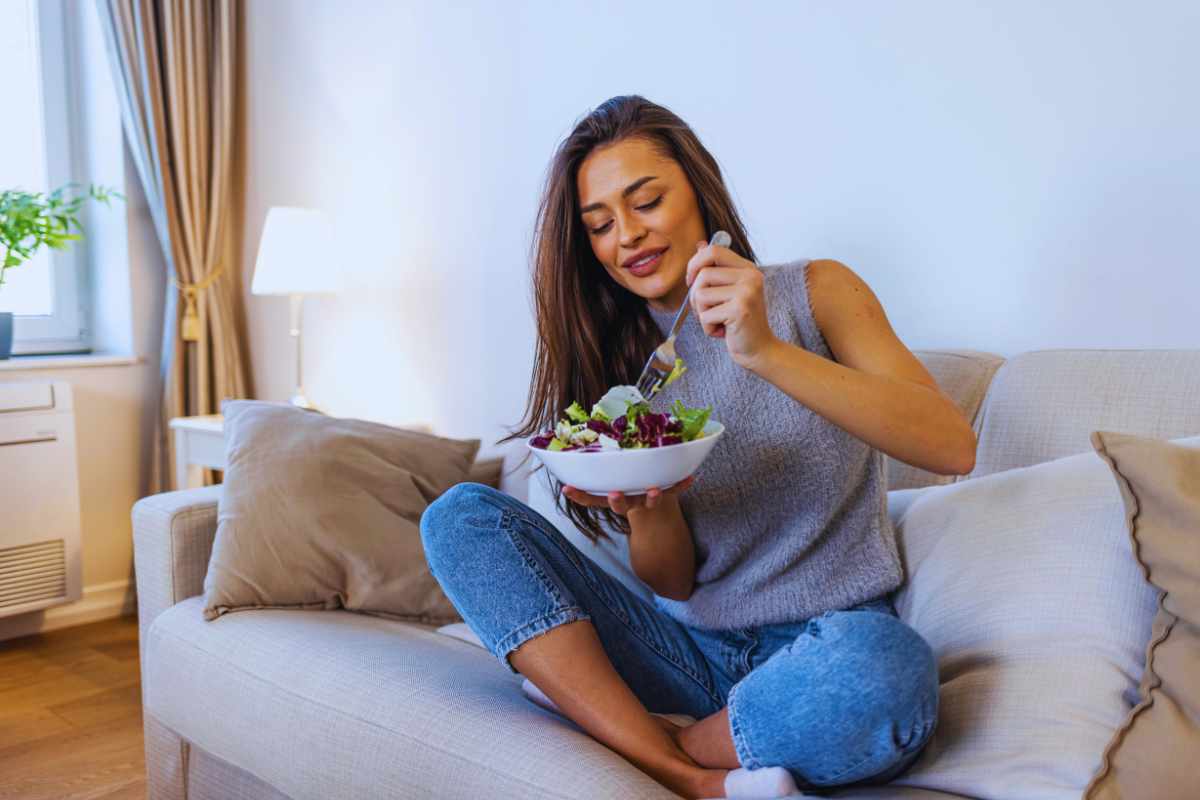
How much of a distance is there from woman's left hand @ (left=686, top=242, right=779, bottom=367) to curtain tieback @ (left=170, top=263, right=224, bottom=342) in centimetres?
243

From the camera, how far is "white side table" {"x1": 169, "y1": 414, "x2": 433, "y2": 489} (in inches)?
113

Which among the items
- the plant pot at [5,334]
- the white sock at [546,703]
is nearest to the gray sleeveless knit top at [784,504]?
the white sock at [546,703]

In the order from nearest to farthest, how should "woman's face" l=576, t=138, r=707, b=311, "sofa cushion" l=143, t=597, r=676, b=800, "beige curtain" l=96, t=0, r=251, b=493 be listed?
1. "sofa cushion" l=143, t=597, r=676, b=800
2. "woman's face" l=576, t=138, r=707, b=311
3. "beige curtain" l=96, t=0, r=251, b=493

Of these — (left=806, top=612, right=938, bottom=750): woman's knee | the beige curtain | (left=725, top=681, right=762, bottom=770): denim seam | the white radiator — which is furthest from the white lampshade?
(left=806, top=612, right=938, bottom=750): woman's knee

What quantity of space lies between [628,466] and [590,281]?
1.64 feet

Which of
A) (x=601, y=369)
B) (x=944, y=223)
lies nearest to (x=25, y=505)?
(x=601, y=369)

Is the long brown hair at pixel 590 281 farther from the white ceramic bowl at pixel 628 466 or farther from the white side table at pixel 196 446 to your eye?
the white side table at pixel 196 446

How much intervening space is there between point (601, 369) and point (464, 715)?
0.52m

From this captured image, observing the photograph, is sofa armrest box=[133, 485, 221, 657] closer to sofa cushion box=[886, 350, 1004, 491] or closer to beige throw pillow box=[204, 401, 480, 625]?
beige throw pillow box=[204, 401, 480, 625]

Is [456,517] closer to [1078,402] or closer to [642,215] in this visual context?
[642,215]

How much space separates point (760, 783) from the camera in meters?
1.10

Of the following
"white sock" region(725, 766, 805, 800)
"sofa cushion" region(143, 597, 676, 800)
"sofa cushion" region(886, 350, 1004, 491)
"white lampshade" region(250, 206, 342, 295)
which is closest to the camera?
"white sock" region(725, 766, 805, 800)

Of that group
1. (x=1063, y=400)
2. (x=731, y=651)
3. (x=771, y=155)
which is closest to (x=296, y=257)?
(x=771, y=155)

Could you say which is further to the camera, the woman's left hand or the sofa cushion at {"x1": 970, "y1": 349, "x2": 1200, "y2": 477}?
the sofa cushion at {"x1": 970, "y1": 349, "x2": 1200, "y2": 477}
